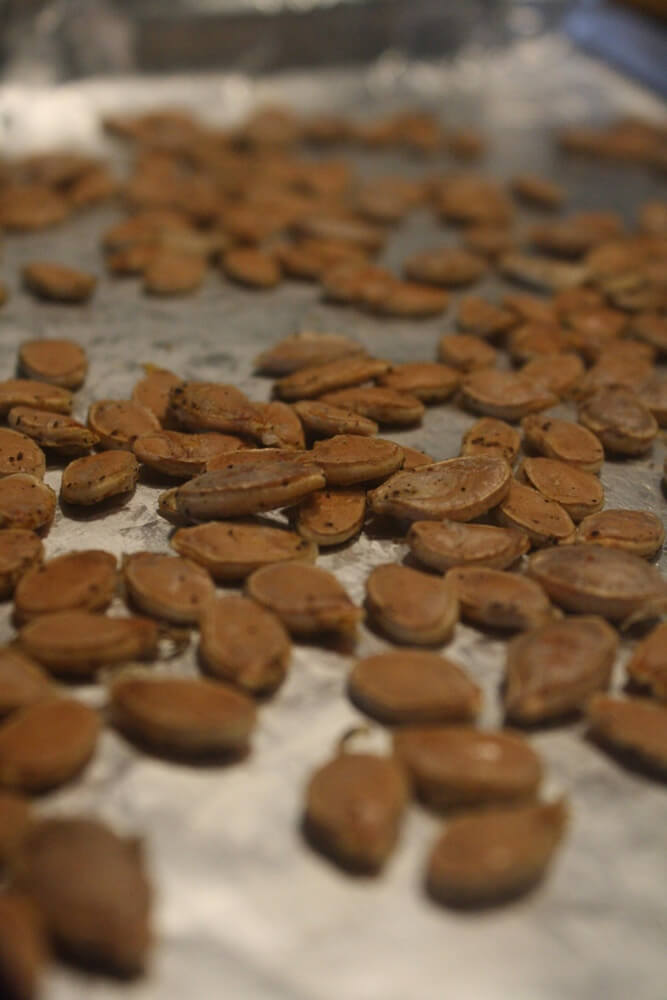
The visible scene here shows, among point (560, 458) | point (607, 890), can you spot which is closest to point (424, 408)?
point (560, 458)

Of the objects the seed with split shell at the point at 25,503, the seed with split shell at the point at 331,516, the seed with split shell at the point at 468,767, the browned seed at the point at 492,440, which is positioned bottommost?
the seed with split shell at the point at 468,767

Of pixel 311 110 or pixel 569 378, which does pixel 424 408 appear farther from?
pixel 311 110

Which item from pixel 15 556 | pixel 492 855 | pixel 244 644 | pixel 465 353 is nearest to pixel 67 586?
pixel 15 556

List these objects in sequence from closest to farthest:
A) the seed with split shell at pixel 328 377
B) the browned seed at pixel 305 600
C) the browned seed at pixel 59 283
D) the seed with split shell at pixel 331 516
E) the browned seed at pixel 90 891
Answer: the browned seed at pixel 90 891 → the browned seed at pixel 305 600 → the seed with split shell at pixel 331 516 → the seed with split shell at pixel 328 377 → the browned seed at pixel 59 283

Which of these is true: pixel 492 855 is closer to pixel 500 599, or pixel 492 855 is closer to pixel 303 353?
pixel 500 599

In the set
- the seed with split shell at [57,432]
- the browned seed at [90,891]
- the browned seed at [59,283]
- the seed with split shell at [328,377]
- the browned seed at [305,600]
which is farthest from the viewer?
the browned seed at [59,283]

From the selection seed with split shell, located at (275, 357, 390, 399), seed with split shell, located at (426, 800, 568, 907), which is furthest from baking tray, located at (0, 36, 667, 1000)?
seed with split shell, located at (275, 357, 390, 399)

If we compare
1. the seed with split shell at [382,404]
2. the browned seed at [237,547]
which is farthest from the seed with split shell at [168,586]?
the seed with split shell at [382,404]

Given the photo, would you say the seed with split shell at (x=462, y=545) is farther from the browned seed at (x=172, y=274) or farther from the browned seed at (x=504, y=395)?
the browned seed at (x=172, y=274)
